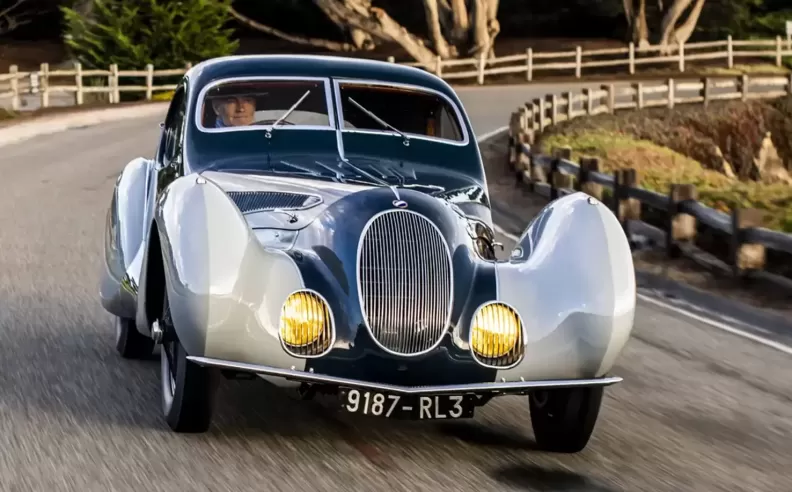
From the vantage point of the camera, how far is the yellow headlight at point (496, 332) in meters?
6.80

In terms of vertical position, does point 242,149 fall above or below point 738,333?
above

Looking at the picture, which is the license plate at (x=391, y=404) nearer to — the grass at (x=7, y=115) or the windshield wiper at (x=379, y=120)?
the windshield wiper at (x=379, y=120)

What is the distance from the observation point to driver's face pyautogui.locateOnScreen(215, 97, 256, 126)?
8688 mm

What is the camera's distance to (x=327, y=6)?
5369 cm

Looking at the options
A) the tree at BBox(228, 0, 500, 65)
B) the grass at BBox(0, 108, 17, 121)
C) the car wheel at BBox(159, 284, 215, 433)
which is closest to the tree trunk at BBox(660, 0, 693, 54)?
the tree at BBox(228, 0, 500, 65)

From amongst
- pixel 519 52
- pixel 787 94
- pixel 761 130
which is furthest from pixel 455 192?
pixel 519 52

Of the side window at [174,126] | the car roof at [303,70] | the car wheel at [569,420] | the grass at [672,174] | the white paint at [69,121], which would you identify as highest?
the car roof at [303,70]

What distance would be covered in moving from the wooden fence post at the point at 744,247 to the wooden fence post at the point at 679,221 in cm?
119

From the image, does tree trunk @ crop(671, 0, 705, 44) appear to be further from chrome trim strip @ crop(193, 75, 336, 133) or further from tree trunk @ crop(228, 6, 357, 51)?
chrome trim strip @ crop(193, 75, 336, 133)

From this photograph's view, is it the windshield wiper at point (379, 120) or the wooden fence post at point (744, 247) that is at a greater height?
the windshield wiper at point (379, 120)

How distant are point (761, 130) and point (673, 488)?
33.7 m

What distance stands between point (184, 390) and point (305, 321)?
2.23ft

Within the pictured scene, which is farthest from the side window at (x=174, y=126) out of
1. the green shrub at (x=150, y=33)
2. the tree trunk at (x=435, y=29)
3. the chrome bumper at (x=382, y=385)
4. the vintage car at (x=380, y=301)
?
the tree trunk at (x=435, y=29)

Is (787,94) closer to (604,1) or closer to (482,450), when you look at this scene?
(604,1)
